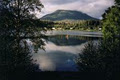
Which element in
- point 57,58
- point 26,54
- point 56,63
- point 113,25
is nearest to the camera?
point 26,54

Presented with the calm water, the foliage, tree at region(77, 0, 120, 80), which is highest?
the foliage

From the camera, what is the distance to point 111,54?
116ft

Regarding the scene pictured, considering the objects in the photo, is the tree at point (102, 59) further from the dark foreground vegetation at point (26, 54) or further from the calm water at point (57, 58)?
the calm water at point (57, 58)

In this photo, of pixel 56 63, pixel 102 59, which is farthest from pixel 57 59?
pixel 102 59

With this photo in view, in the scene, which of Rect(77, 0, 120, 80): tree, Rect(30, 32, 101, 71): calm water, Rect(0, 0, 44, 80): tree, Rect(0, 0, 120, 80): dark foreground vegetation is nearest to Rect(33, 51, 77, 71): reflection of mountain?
Rect(30, 32, 101, 71): calm water

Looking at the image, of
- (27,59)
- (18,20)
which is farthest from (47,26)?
(27,59)

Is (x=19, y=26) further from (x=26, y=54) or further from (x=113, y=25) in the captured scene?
(x=113, y=25)

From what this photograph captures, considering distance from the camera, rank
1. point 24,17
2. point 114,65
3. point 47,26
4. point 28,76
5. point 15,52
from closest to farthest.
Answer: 1. point 28,76
2. point 15,52
3. point 114,65
4. point 24,17
5. point 47,26

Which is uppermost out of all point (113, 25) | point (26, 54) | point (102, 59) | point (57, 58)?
point (113, 25)

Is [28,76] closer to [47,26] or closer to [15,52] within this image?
[15,52]

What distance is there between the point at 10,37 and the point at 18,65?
5770 mm

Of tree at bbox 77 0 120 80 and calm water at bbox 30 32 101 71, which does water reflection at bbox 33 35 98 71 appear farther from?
tree at bbox 77 0 120 80

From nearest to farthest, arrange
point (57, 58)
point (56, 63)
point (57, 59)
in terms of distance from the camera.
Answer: point (56, 63), point (57, 59), point (57, 58)

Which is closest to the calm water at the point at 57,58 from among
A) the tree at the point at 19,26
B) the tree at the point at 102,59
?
the tree at the point at 19,26
